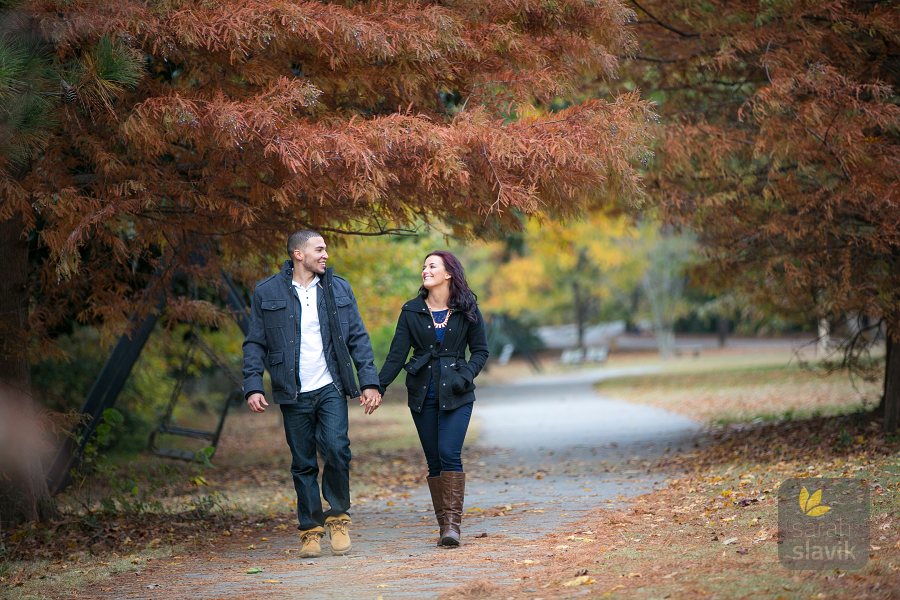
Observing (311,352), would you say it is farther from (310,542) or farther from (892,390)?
(892,390)

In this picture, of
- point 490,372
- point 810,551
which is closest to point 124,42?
point 810,551

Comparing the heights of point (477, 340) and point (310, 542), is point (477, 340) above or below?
above

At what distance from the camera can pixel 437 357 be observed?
282 inches

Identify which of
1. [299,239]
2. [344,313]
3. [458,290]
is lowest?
[344,313]

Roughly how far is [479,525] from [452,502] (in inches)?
40.6

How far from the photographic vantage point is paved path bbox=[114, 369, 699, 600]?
6.17m

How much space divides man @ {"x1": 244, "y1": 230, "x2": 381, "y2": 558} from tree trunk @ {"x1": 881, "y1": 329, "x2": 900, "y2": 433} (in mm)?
6792

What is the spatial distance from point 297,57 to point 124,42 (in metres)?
1.31

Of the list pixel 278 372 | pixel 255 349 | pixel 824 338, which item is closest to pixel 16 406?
pixel 255 349

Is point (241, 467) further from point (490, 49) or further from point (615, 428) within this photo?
point (490, 49)

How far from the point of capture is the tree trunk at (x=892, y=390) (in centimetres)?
1157
